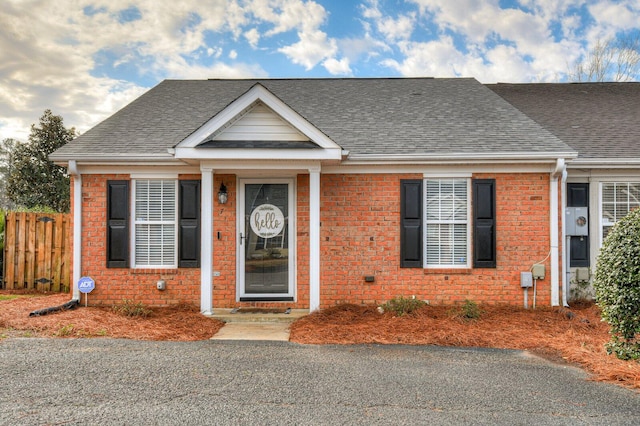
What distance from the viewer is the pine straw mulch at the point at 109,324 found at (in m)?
5.63

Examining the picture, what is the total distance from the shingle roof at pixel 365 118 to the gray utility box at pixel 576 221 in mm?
1479

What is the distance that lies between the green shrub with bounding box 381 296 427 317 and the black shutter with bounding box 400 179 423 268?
2.18ft

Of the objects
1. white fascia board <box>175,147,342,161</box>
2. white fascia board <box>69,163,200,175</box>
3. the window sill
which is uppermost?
white fascia board <box>175,147,342,161</box>

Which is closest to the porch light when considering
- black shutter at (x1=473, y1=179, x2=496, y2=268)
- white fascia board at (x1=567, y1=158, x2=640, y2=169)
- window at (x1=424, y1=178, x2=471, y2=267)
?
window at (x1=424, y1=178, x2=471, y2=267)

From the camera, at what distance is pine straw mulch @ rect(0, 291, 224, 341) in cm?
563

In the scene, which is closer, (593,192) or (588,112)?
(593,192)

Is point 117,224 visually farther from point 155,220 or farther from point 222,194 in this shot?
point 222,194

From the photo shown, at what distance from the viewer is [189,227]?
7215mm

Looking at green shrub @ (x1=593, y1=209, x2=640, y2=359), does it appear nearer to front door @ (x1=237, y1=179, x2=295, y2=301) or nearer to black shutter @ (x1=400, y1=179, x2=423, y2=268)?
black shutter @ (x1=400, y1=179, x2=423, y2=268)

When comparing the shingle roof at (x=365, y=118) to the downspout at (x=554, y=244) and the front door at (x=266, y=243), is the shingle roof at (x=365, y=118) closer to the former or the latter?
the downspout at (x=554, y=244)

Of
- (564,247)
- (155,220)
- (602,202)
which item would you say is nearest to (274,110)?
(155,220)

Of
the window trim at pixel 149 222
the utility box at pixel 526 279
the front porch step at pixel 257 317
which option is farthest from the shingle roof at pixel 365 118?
the front porch step at pixel 257 317

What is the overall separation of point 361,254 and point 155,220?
387 centimetres

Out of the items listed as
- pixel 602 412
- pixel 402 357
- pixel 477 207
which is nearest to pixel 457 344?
pixel 402 357
